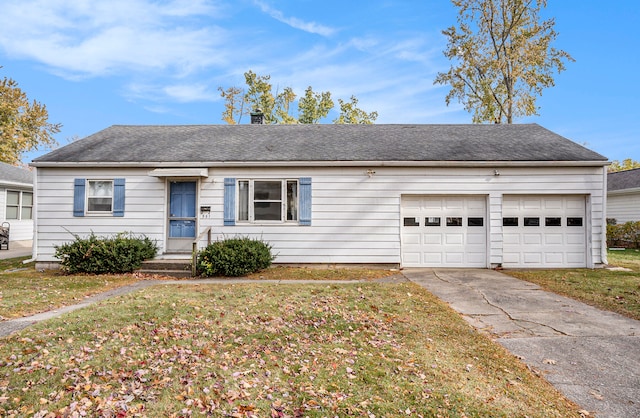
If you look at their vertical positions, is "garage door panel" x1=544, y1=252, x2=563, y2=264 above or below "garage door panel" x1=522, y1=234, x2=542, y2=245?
below

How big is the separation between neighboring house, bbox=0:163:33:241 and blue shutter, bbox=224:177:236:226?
46.9ft

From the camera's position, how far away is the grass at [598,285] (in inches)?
271

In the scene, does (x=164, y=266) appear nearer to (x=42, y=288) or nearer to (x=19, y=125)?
(x=42, y=288)

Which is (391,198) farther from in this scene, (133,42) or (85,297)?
(133,42)

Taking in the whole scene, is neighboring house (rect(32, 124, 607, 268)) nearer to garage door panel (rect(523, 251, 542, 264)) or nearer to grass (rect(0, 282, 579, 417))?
garage door panel (rect(523, 251, 542, 264))

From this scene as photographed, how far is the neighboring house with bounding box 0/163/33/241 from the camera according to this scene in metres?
18.5

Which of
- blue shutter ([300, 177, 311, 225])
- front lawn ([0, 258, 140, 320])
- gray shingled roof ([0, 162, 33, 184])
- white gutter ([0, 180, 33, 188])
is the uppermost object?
gray shingled roof ([0, 162, 33, 184])

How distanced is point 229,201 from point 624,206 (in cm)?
2219

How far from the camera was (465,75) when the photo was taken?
25.0 m

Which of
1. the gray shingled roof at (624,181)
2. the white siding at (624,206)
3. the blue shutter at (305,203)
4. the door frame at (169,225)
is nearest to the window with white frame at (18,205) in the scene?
the door frame at (169,225)

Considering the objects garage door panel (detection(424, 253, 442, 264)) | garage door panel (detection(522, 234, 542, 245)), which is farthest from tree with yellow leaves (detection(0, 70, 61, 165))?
garage door panel (detection(522, 234, 542, 245))

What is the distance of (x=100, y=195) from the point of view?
1144 cm

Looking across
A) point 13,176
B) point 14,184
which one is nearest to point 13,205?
point 14,184

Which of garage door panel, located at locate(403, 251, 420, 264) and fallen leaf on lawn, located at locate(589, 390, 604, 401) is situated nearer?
fallen leaf on lawn, located at locate(589, 390, 604, 401)
